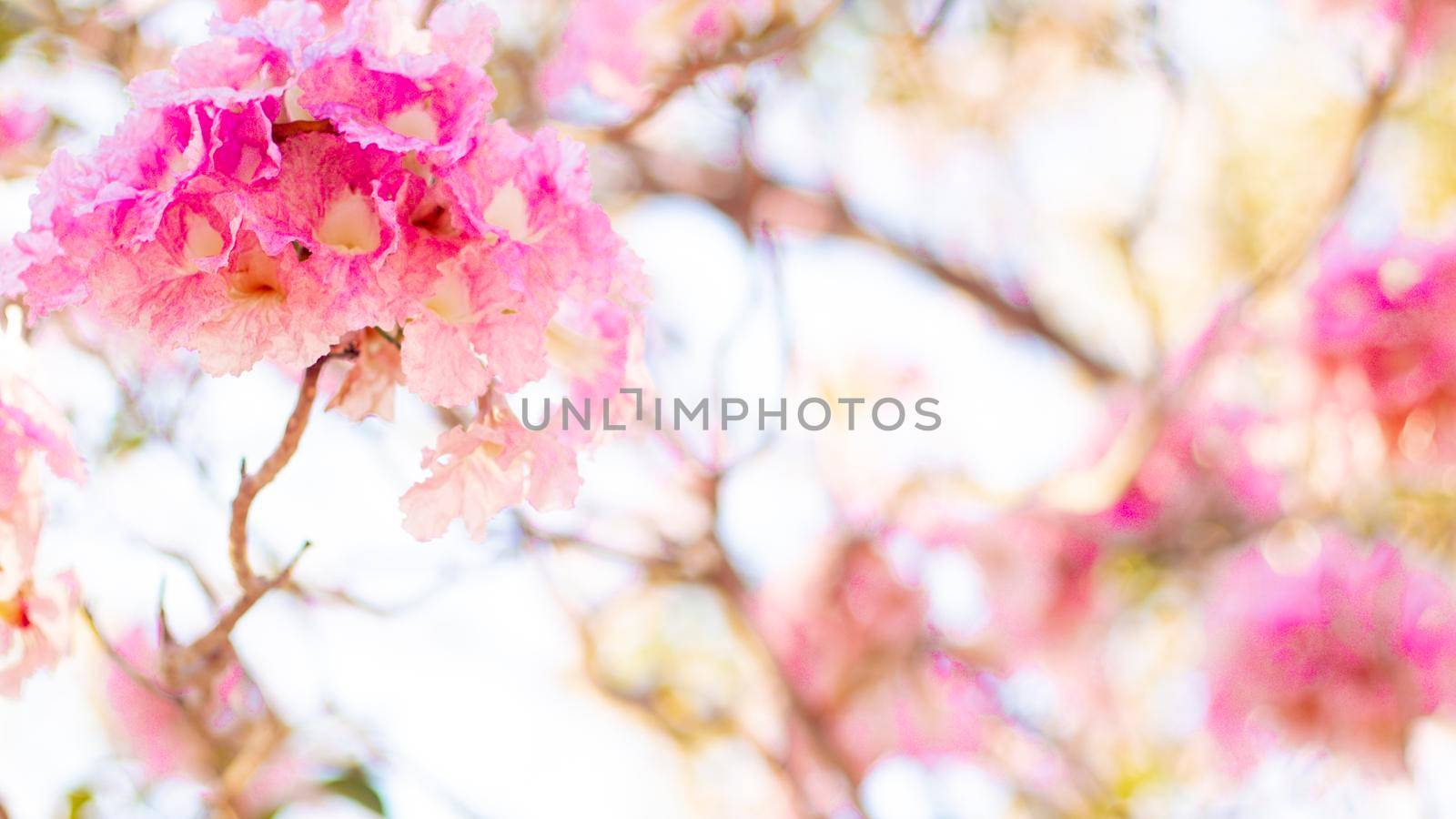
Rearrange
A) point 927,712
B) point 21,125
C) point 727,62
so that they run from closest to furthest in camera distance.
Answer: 1. point 727,62
2. point 21,125
3. point 927,712

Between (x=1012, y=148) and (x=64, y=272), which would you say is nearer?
(x=64, y=272)

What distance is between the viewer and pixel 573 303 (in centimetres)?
69

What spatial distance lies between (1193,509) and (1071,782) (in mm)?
437

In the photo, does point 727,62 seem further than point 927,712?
No

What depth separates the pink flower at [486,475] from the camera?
608mm

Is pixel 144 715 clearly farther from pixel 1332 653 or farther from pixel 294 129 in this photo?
pixel 1332 653

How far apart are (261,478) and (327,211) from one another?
0.16 m

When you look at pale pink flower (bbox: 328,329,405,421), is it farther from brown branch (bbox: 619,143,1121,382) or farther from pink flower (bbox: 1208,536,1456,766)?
pink flower (bbox: 1208,536,1456,766)

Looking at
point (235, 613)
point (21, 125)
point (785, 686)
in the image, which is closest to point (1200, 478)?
point (785, 686)

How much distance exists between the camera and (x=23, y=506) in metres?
0.62

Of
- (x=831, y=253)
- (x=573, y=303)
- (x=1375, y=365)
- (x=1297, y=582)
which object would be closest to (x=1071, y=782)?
(x=1297, y=582)

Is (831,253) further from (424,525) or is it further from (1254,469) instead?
(424,525)

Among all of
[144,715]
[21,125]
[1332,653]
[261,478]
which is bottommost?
[261,478]

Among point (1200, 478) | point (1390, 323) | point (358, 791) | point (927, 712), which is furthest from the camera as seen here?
point (927, 712)
